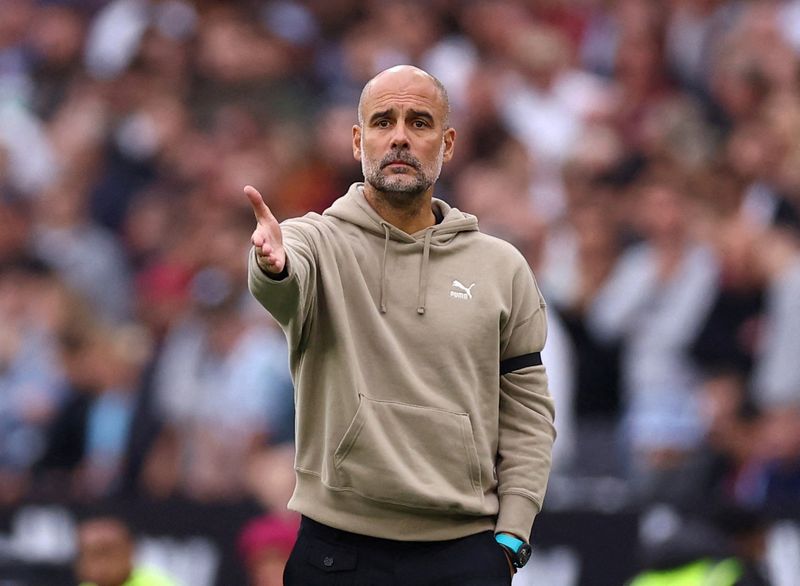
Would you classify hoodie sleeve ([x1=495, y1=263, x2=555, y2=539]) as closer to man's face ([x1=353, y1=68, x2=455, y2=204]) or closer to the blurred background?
man's face ([x1=353, y1=68, x2=455, y2=204])

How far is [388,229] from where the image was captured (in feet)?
15.2

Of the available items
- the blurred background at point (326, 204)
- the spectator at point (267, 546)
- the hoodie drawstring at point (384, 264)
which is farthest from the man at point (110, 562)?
the hoodie drawstring at point (384, 264)

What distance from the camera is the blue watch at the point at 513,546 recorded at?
459 cm

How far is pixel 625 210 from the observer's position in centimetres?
1001

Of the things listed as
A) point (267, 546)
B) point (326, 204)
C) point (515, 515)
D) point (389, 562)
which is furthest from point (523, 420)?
point (326, 204)

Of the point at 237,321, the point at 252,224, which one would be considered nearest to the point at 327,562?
the point at 237,321

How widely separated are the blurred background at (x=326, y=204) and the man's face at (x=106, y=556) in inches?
22.2

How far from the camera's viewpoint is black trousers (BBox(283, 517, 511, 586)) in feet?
14.7

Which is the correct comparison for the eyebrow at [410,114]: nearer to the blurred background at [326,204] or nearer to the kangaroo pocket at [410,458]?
the kangaroo pocket at [410,458]

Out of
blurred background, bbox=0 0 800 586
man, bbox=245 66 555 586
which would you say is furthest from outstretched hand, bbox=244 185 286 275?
blurred background, bbox=0 0 800 586

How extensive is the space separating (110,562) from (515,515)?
3.37m

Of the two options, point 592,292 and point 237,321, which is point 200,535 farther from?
Result: point 592,292

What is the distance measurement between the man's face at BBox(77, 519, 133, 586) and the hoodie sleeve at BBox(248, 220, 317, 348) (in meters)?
3.25

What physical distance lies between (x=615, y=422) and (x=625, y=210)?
1.51 meters
